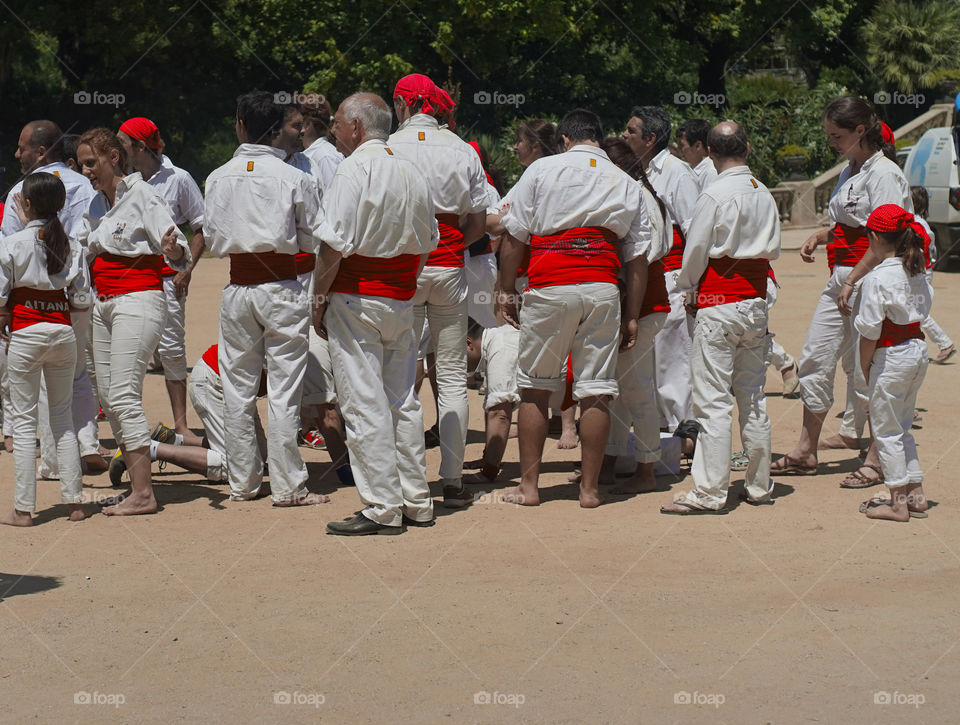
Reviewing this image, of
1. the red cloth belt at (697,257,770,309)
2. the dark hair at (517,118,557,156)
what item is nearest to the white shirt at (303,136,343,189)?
the dark hair at (517,118,557,156)

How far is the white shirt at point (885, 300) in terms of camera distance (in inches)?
249

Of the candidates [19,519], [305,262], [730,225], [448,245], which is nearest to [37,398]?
[19,519]

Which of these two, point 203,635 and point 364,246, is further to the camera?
point 364,246

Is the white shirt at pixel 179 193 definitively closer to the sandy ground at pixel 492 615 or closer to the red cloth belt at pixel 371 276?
the sandy ground at pixel 492 615

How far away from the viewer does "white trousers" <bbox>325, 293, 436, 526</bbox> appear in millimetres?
6281

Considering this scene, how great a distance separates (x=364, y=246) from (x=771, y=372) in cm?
587

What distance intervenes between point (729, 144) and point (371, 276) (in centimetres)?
196

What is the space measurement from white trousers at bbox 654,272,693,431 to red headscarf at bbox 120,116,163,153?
311 cm

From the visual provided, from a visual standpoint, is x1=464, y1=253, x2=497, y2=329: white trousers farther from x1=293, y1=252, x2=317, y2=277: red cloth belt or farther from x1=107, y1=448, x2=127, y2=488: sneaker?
x1=107, y1=448, x2=127, y2=488: sneaker

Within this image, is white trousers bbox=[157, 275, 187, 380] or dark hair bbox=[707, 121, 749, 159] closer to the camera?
dark hair bbox=[707, 121, 749, 159]

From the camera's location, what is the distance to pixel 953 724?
13.4ft

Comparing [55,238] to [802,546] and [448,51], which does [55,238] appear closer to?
[802,546]

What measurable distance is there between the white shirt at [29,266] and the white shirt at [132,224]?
249mm

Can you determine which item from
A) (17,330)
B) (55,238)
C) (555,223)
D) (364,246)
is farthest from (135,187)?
(555,223)
